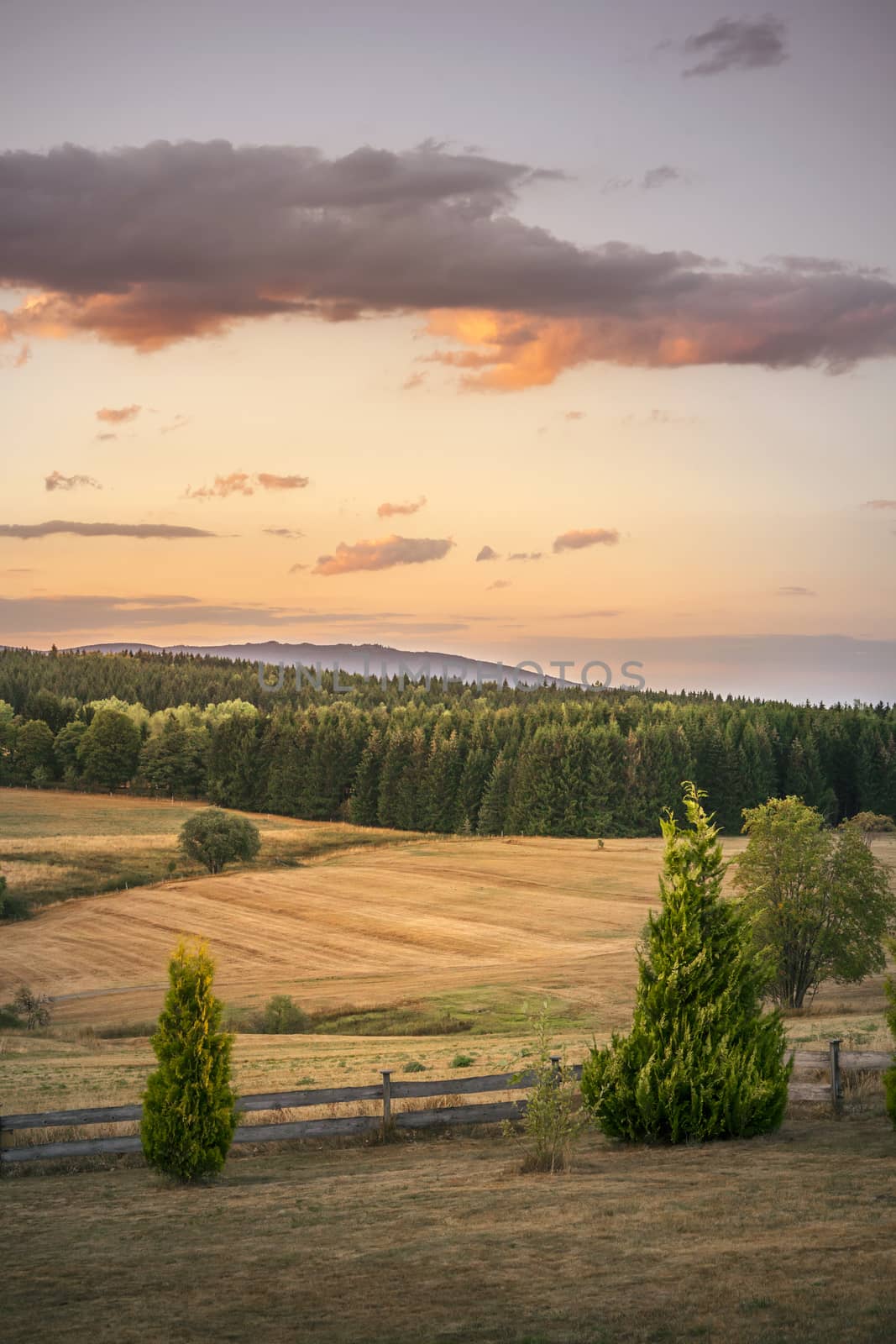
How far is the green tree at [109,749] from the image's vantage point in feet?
467

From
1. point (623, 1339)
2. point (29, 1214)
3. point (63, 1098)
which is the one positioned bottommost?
point (63, 1098)

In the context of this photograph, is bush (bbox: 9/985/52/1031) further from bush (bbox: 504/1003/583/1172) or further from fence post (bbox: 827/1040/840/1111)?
fence post (bbox: 827/1040/840/1111)

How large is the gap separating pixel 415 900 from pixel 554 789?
146 feet

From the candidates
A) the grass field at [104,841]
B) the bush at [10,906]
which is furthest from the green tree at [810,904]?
the grass field at [104,841]

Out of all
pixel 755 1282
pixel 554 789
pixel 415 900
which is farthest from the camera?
pixel 554 789

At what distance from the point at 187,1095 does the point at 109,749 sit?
133052 millimetres

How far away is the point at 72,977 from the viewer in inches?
2285

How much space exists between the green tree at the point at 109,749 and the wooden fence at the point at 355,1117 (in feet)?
425

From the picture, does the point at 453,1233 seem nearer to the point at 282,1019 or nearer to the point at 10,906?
the point at 282,1019

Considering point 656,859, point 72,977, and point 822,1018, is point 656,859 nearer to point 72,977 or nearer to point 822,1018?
point 72,977

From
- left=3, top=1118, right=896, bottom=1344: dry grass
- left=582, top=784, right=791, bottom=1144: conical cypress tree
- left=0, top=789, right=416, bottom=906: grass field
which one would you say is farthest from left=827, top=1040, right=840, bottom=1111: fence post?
left=0, top=789, right=416, bottom=906: grass field

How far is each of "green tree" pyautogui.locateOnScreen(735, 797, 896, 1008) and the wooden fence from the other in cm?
2218

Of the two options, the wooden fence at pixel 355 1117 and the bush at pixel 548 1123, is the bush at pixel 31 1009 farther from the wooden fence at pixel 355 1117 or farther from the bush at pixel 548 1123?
the bush at pixel 548 1123

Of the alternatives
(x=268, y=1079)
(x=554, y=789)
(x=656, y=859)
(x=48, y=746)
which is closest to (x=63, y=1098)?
(x=268, y=1079)
